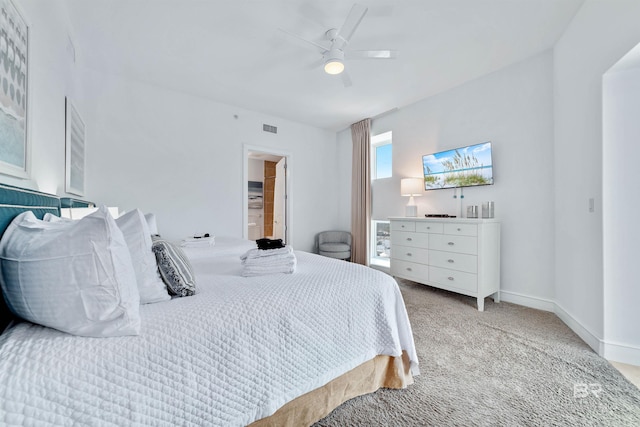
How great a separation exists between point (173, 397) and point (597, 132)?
2.97m

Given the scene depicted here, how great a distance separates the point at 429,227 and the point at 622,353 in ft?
5.69

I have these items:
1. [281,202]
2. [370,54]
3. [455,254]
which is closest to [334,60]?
[370,54]

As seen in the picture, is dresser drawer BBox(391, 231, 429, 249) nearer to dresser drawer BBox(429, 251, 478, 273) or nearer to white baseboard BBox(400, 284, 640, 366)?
dresser drawer BBox(429, 251, 478, 273)

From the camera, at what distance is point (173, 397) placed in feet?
2.60

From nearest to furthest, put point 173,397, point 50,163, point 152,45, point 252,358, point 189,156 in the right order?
point 173,397 < point 252,358 < point 50,163 < point 152,45 < point 189,156

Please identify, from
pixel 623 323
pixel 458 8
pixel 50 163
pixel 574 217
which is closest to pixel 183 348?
pixel 50 163

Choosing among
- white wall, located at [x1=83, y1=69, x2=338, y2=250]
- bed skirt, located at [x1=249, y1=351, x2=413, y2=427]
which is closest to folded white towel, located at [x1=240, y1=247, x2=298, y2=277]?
bed skirt, located at [x1=249, y1=351, x2=413, y2=427]

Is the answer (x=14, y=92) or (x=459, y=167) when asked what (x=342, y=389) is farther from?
(x=459, y=167)

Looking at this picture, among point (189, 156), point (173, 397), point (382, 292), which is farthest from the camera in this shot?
point (189, 156)

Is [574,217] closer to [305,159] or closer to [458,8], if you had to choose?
[458,8]

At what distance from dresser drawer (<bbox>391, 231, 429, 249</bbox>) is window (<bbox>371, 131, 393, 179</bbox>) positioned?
1272 mm

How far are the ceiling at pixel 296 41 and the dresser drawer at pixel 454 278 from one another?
229 cm

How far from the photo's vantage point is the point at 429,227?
10.3 ft

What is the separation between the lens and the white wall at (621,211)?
175 centimetres
